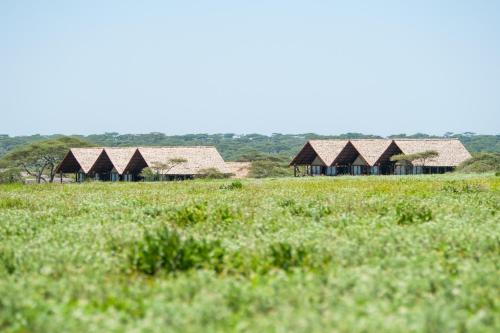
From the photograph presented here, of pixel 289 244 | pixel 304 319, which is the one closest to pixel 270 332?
pixel 304 319

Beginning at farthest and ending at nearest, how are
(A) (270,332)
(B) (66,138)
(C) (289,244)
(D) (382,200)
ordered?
(B) (66,138), (D) (382,200), (C) (289,244), (A) (270,332)

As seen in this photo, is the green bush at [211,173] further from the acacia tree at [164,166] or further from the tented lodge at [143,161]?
the acacia tree at [164,166]

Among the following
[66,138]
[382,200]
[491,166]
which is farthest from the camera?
[66,138]

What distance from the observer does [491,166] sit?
64.9m

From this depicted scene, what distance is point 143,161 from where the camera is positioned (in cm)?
6894

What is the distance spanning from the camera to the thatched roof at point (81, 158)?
67.8m

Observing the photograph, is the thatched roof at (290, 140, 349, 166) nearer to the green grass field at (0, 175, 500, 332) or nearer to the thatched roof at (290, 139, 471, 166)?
the thatched roof at (290, 139, 471, 166)

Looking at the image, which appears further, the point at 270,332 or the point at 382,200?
the point at 382,200

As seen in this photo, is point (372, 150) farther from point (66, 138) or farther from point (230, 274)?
point (230, 274)

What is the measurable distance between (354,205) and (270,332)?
9.56m

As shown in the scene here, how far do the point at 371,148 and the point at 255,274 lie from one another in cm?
6117

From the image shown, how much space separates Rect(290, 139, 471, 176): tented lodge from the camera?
220 ft

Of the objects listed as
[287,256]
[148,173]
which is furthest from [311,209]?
[148,173]

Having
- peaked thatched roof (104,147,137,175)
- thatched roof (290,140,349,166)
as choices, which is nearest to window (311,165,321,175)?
thatched roof (290,140,349,166)
